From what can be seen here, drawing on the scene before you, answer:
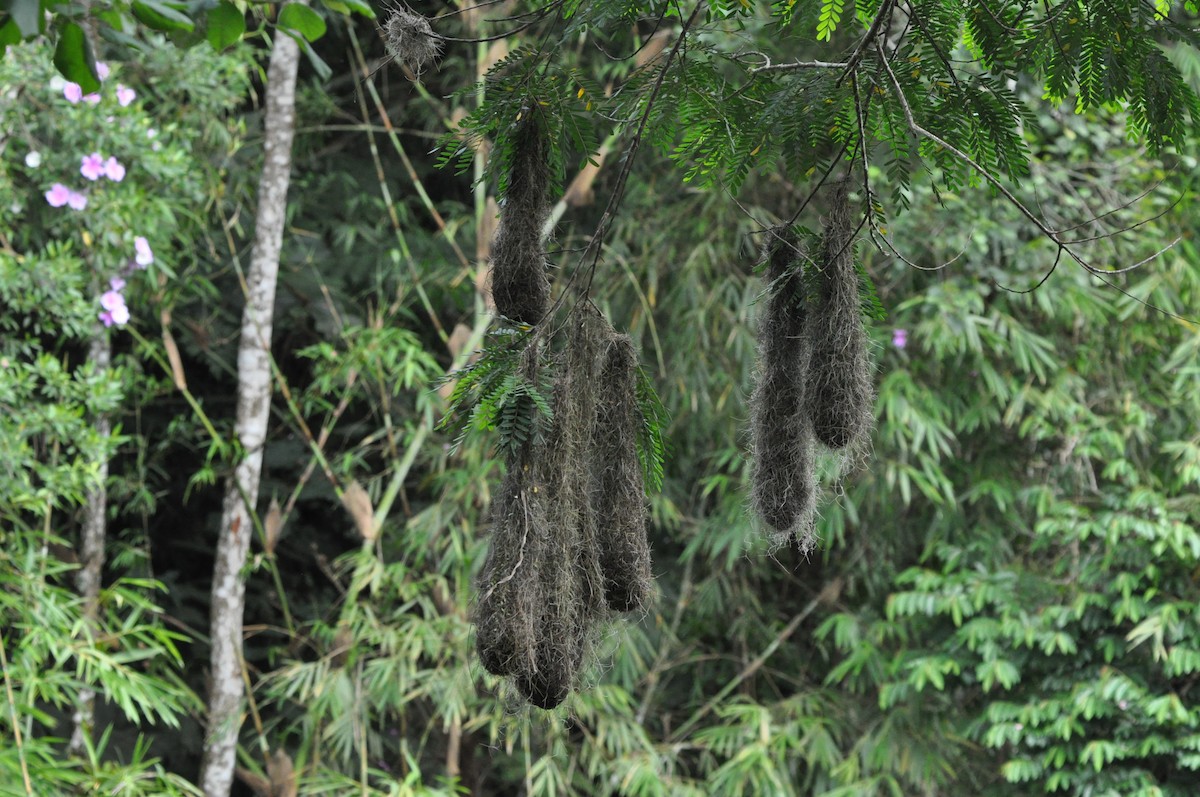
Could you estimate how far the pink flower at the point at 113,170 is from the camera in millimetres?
2656

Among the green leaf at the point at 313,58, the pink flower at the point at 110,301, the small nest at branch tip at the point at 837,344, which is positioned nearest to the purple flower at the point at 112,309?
the pink flower at the point at 110,301

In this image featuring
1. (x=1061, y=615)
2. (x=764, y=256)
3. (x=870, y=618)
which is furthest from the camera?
(x=870, y=618)

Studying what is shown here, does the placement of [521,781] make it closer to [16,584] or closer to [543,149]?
[16,584]

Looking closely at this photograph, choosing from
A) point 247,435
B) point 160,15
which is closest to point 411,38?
point 160,15

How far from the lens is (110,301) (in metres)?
2.71

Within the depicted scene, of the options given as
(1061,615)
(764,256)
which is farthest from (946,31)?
(1061,615)

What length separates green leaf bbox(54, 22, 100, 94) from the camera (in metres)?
1.20

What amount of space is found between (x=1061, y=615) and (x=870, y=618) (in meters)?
0.63

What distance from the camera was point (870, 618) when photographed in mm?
3447

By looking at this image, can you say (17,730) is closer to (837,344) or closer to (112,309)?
(112,309)

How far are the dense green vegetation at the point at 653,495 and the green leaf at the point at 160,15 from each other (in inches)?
44.5

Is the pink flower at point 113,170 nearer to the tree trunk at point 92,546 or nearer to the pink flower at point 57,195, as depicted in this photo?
the pink flower at point 57,195

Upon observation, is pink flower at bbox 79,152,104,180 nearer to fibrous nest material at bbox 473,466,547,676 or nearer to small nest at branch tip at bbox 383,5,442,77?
small nest at branch tip at bbox 383,5,442,77

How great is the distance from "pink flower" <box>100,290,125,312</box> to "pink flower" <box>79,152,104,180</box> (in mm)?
262
